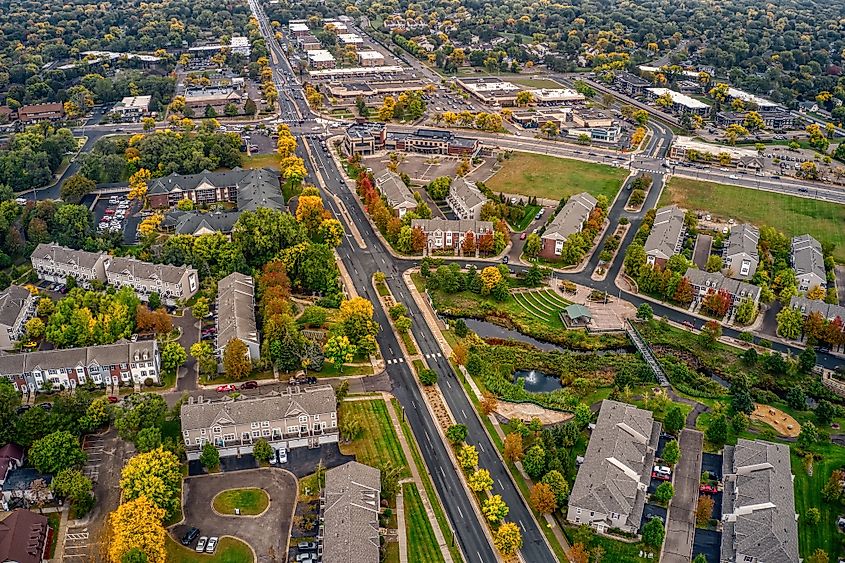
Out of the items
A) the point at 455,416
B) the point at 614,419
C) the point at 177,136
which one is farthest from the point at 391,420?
the point at 177,136

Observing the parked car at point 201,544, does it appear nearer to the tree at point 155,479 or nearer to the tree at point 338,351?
the tree at point 155,479

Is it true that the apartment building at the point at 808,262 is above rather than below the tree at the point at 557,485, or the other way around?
above

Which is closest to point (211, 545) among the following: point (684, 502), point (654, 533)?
point (654, 533)

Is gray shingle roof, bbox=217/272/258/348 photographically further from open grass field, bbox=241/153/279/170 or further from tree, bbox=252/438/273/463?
open grass field, bbox=241/153/279/170

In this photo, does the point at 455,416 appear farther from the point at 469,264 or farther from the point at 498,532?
the point at 469,264

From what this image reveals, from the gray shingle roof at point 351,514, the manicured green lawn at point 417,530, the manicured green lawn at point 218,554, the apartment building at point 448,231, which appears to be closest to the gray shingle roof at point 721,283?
the apartment building at point 448,231
